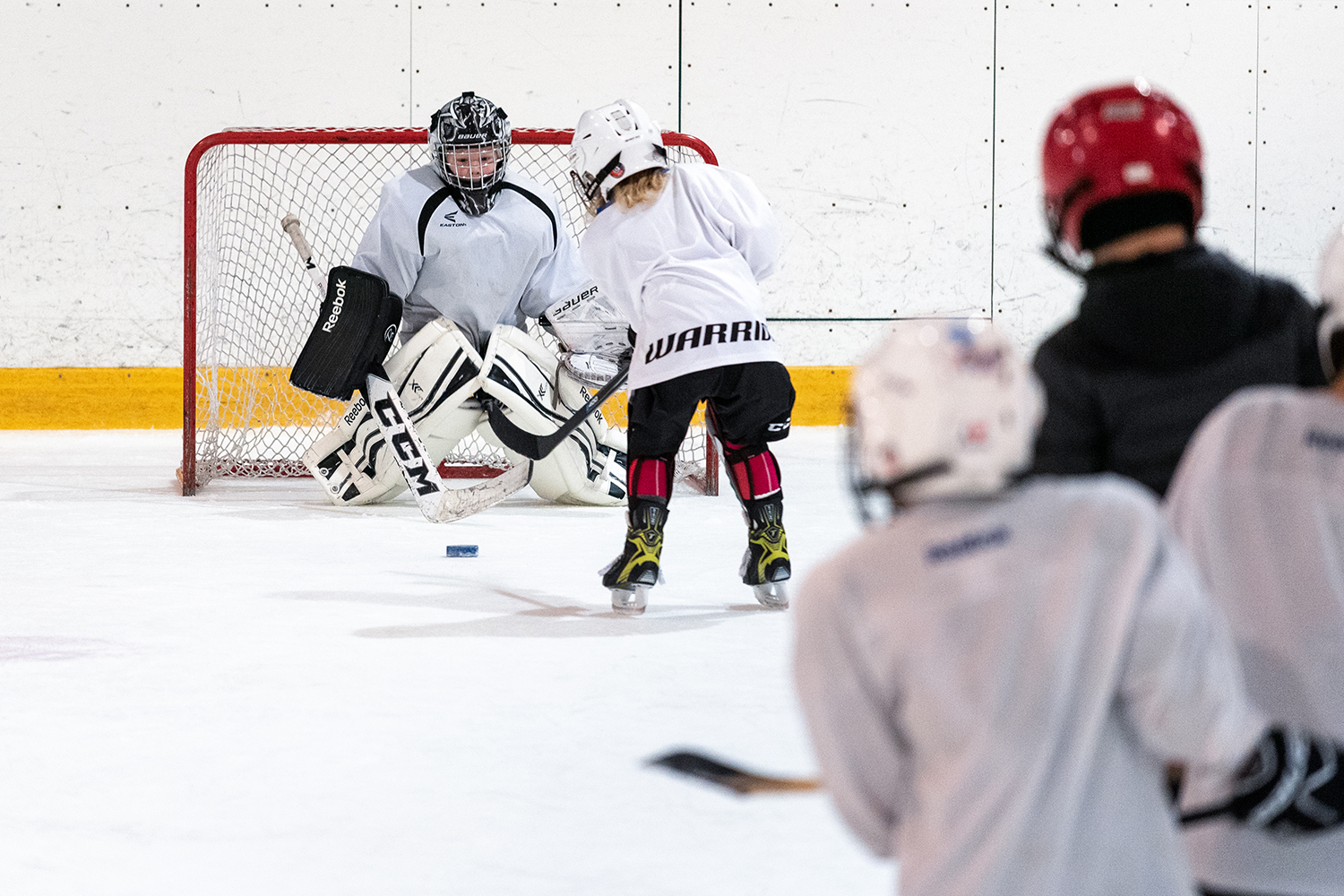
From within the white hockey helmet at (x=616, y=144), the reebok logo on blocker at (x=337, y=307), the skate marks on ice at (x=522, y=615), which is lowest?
the skate marks on ice at (x=522, y=615)

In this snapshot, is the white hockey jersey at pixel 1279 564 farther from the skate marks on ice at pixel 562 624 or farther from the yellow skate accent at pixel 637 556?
the yellow skate accent at pixel 637 556

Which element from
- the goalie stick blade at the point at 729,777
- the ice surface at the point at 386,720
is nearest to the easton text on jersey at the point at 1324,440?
the goalie stick blade at the point at 729,777

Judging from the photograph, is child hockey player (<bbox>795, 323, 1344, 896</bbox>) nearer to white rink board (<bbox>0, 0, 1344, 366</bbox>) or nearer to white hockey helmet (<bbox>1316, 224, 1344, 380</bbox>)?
white hockey helmet (<bbox>1316, 224, 1344, 380</bbox>)

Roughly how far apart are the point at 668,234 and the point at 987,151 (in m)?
4.79

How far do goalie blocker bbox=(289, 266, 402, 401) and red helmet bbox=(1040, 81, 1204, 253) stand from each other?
3.71 meters

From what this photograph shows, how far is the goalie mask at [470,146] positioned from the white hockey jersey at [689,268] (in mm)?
1739

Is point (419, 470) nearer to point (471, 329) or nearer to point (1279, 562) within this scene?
point (471, 329)

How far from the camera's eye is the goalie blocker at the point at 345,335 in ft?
15.3

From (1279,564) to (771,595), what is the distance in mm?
2205

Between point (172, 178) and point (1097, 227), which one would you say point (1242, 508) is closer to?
point (1097, 227)

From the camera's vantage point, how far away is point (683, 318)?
3.02 meters

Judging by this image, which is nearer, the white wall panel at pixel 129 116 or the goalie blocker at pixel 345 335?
the goalie blocker at pixel 345 335

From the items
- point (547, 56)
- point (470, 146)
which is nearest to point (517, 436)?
point (470, 146)

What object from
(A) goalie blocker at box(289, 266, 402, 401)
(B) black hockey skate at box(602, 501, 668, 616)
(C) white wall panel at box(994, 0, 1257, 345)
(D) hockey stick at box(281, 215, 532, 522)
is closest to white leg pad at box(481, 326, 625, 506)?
(D) hockey stick at box(281, 215, 532, 522)
